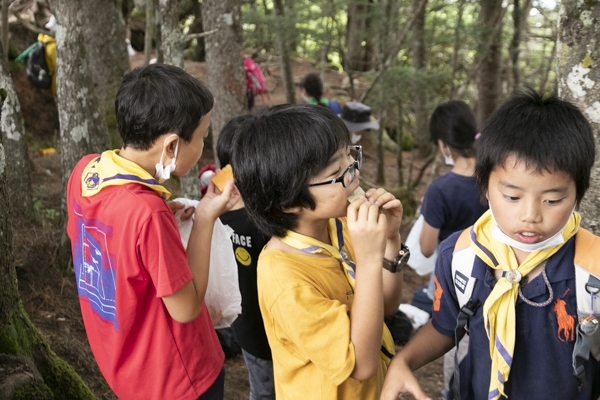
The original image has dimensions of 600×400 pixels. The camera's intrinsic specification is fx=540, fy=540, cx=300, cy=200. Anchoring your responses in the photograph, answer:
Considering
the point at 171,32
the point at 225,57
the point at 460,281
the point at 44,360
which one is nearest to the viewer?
the point at 460,281

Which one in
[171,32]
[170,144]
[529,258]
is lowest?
[529,258]

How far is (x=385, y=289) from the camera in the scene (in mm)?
2006

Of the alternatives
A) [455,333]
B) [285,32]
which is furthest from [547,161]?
[285,32]

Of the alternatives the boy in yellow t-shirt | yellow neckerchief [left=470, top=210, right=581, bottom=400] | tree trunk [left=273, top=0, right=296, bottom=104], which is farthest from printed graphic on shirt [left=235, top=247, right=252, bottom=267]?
tree trunk [left=273, top=0, right=296, bottom=104]

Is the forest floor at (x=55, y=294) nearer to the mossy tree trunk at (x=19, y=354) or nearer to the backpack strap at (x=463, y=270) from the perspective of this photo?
the mossy tree trunk at (x=19, y=354)

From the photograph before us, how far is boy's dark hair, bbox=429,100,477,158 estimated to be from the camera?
148 inches

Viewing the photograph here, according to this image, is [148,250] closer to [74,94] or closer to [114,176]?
[114,176]

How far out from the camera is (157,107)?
2.18 metres

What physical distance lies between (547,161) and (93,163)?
1.72 meters

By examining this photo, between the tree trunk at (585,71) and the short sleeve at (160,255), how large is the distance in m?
1.83

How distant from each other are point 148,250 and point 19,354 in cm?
104

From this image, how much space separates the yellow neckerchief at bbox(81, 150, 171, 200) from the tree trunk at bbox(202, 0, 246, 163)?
9.84 ft

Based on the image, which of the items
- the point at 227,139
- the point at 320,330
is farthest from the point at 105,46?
the point at 320,330

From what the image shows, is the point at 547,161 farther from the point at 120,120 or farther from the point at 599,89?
the point at 120,120
